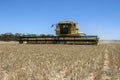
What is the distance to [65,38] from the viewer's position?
33594 millimetres

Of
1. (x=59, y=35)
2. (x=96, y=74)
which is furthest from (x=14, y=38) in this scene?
(x=96, y=74)

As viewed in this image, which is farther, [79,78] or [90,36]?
[90,36]

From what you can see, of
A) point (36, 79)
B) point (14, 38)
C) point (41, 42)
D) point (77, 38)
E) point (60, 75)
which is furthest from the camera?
point (14, 38)

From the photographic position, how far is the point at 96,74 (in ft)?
24.9

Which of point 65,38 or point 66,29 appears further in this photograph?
point 66,29

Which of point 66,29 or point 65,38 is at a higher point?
point 66,29

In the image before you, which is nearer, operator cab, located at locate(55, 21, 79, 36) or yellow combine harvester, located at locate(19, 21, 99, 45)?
yellow combine harvester, located at locate(19, 21, 99, 45)

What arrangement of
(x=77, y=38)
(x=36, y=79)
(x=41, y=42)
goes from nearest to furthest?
1. (x=36, y=79)
2. (x=77, y=38)
3. (x=41, y=42)

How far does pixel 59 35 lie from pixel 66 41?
3.38 metres

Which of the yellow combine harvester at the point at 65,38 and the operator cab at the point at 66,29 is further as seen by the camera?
the operator cab at the point at 66,29

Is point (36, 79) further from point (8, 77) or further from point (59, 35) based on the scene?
point (59, 35)

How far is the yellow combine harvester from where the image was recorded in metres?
32.3

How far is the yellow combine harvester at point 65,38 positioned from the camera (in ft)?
106

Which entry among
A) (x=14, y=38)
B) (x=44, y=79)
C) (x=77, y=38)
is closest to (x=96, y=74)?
(x=44, y=79)
